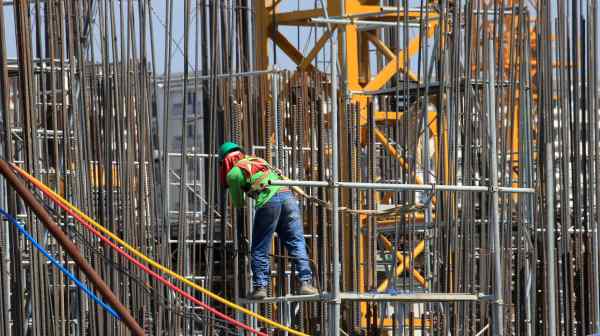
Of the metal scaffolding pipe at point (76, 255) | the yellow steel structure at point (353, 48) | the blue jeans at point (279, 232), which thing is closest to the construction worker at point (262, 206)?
the blue jeans at point (279, 232)

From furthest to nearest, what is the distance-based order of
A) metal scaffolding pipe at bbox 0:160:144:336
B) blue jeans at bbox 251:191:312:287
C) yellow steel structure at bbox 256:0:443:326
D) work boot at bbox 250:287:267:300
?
yellow steel structure at bbox 256:0:443:326 < blue jeans at bbox 251:191:312:287 < work boot at bbox 250:287:267:300 < metal scaffolding pipe at bbox 0:160:144:336

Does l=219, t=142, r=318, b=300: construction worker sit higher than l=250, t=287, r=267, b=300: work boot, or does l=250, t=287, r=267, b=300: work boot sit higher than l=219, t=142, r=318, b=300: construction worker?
l=219, t=142, r=318, b=300: construction worker

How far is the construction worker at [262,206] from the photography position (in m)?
9.35

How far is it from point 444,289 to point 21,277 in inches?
136

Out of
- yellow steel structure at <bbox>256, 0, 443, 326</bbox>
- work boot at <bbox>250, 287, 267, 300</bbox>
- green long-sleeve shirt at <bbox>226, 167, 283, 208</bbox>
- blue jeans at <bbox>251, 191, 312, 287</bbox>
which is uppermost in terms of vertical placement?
yellow steel structure at <bbox>256, 0, 443, 326</bbox>

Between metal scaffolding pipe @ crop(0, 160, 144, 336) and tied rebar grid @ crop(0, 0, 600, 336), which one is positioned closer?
metal scaffolding pipe @ crop(0, 160, 144, 336)

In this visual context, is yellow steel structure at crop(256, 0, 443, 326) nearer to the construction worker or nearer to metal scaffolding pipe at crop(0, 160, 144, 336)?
the construction worker

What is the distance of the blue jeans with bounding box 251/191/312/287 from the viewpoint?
9.43 meters

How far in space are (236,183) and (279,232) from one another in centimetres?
56

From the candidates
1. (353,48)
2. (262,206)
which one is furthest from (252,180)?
(353,48)

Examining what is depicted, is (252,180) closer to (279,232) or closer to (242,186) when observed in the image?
(242,186)

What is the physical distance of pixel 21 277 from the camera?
9.17 meters

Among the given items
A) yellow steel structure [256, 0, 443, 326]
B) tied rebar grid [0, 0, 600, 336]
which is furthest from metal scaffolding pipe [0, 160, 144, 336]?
yellow steel structure [256, 0, 443, 326]

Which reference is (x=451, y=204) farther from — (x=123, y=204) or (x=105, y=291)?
(x=105, y=291)
